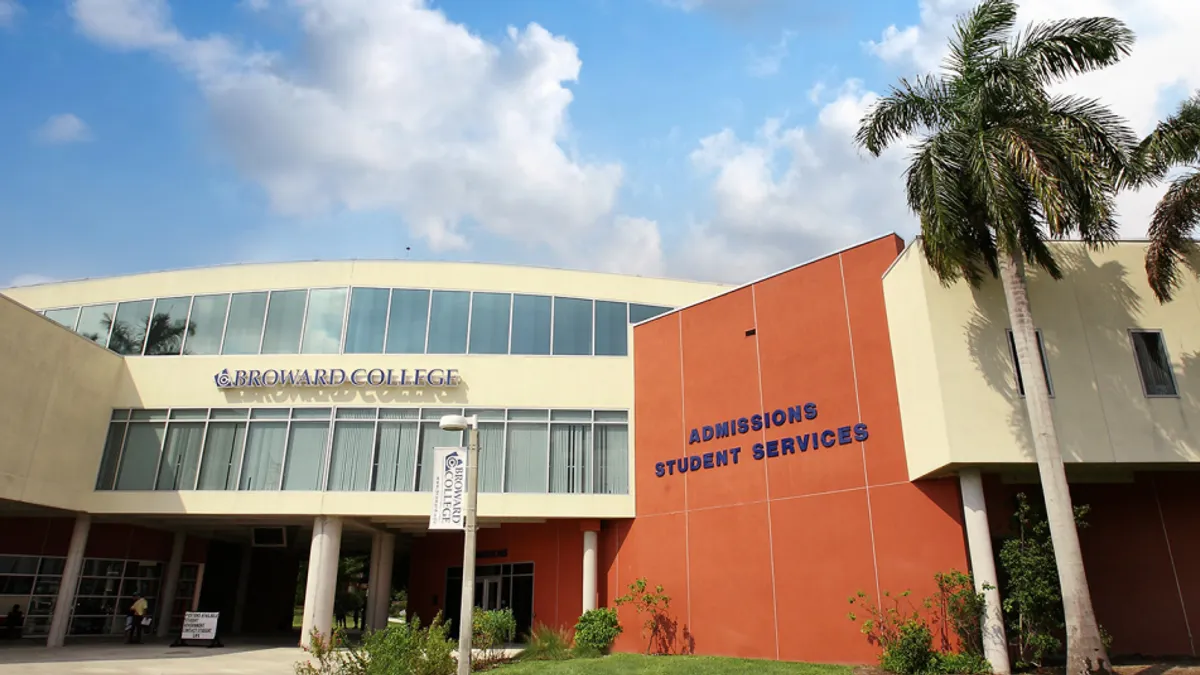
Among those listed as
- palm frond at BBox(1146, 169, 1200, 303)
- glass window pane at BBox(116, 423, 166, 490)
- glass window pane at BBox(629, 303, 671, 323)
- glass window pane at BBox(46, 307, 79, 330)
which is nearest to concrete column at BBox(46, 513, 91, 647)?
glass window pane at BBox(116, 423, 166, 490)

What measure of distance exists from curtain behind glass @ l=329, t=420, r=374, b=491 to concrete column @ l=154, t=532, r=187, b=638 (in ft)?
34.4

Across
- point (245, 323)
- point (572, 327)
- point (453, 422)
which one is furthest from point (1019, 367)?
point (245, 323)

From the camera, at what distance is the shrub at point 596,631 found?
67.3ft

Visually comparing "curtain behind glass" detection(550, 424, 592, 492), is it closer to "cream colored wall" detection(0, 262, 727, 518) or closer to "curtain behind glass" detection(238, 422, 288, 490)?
"cream colored wall" detection(0, 262, 727, 518)

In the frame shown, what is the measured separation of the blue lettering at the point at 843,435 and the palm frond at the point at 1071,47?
27.8 ft

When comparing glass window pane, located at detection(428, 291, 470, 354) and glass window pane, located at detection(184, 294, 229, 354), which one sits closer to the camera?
glass window pane, located at detection(428, 291, 470, 354)

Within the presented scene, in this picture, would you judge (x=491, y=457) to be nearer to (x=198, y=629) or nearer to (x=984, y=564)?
(x=198, y=629)

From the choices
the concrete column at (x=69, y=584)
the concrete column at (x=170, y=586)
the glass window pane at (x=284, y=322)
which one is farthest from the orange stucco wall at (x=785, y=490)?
the concrete column at (x=170, y=586)

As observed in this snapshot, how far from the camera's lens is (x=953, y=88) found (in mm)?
15727

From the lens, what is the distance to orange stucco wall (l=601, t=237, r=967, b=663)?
16800 mm

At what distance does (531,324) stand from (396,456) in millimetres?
6199

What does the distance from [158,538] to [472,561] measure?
2249 centimetres

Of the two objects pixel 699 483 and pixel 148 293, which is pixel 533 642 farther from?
pixel 148 293

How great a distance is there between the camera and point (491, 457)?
77.7 ft
